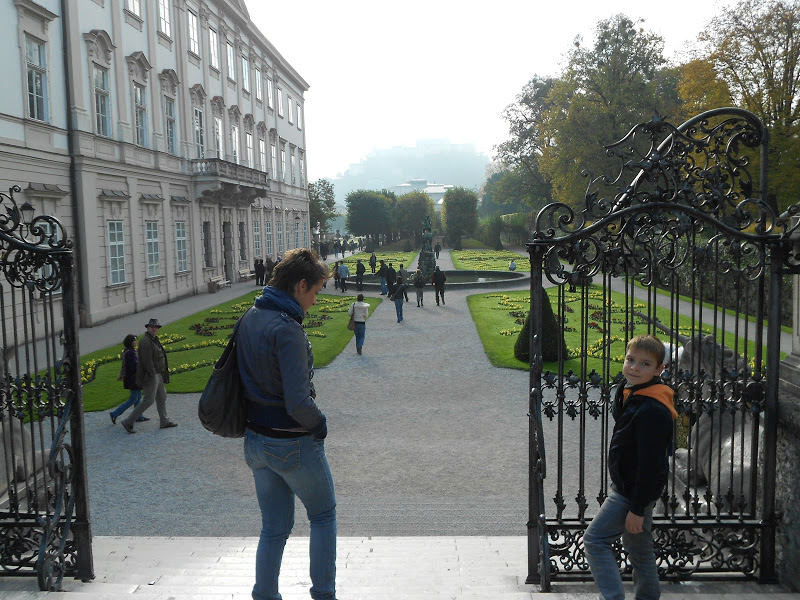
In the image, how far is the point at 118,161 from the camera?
21812 millimetres

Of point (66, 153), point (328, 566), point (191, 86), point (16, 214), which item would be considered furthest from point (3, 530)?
point (191, 86)

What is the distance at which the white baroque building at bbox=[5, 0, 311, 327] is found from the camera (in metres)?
17.9

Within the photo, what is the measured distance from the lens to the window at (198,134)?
29.2 meters

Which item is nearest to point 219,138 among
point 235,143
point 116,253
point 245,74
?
point 235,143

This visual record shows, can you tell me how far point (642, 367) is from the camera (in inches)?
144

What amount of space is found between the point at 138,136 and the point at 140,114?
83 cm

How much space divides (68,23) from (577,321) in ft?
53.8

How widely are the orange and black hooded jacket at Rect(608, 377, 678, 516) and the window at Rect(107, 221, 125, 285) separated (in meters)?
20.3

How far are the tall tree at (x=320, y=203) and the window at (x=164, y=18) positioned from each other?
108 ft

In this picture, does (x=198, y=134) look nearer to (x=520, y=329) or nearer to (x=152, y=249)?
(x=152, y=249)

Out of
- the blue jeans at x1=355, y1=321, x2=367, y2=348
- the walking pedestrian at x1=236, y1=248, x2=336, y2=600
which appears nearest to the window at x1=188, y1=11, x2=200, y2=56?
the blue jeans at x1=355, y1=321, x2=367, y2=348

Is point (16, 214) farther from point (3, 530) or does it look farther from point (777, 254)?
point (777, 254)

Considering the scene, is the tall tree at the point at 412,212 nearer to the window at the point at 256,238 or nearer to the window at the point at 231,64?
the window at the point at 256,238

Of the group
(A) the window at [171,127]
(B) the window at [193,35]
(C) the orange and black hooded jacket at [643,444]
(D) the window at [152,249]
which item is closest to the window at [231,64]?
(B) the window at [193,35]
